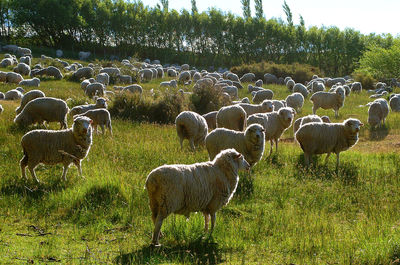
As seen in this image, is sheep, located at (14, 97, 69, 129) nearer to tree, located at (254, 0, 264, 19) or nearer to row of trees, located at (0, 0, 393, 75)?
row of trees, located at (0, 0, 393, 75)

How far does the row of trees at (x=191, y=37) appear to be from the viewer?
204 ft

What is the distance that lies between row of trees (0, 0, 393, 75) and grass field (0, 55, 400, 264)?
54.4 m

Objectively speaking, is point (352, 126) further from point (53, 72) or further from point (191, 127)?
point (53, 72)

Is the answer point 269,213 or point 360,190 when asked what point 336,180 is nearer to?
point 360,190

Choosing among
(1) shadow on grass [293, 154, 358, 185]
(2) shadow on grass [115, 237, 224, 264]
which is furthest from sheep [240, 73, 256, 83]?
(2) shadow on grass [115, 237, 224, 264]

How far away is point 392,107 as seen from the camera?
71.8 feet

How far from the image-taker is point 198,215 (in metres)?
6.48

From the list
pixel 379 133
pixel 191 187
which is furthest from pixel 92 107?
pixel 379 133

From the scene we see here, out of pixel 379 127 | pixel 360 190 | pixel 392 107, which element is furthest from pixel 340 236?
pixel 392 107

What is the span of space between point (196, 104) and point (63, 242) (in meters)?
13.2

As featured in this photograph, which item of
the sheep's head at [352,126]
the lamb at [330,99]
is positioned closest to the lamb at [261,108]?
the sheep's head at [352,126]

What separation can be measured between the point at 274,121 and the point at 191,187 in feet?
22.5

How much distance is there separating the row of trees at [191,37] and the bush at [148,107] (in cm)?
4625

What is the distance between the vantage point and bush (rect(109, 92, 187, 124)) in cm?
1694
